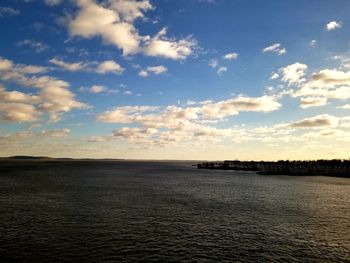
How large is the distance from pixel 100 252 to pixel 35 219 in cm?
1727

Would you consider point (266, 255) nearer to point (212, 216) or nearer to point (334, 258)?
point (334, 258)

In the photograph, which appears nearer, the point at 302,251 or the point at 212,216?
the point at 302,251

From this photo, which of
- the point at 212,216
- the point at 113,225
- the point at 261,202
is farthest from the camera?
the point at 261,202

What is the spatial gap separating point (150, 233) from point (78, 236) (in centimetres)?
755

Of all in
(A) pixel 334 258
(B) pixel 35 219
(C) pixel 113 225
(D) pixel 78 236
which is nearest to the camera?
(A) pixel 334 258

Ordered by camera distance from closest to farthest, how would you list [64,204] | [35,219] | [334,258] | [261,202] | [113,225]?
[334,258] < [113,225] < [35,219] < [64,204] < [261,202]

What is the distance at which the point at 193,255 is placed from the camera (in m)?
28.4

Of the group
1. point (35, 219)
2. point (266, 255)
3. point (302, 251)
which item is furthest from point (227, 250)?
point (35, 219)

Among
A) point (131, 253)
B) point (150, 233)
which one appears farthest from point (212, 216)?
point (131, 253)

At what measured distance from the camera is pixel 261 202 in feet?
198

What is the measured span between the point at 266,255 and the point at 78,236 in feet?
61.6

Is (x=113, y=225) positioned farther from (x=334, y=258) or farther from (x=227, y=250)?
(x=334, y=258)

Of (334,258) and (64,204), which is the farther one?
(64,204)

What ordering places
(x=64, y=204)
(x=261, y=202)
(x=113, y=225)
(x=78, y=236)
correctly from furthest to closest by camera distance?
1. (x=261, y=202)
2. (x=64, y=204)
3. (x=113, y=225)
4. (x=78, y=236)
